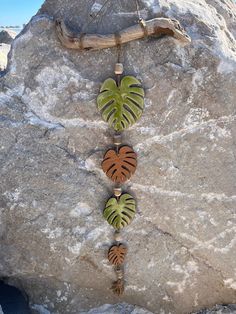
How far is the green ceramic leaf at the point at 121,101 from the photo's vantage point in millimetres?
1485

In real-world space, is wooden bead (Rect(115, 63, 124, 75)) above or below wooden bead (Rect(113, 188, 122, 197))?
above

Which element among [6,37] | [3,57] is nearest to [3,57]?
[3,57]

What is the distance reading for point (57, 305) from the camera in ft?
5.35

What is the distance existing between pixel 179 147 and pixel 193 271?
1.44ft

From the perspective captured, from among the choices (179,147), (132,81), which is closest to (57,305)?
(179,147)

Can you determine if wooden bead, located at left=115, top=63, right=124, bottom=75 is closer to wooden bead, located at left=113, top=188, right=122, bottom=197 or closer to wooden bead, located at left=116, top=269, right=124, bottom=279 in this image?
wooden bead, located at left=113, top=188, right=122, bottom=197

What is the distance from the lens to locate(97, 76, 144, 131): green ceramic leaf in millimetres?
1485

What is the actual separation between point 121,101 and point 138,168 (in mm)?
235

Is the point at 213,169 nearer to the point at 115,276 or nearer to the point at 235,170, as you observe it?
A: the point at 235,170

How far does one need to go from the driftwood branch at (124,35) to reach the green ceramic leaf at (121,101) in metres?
0.12

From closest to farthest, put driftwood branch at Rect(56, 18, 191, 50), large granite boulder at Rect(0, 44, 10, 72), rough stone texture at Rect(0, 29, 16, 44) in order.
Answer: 1. driftwood branch at Rect(56, 18, 191, 50)
2. large granite boulder at Rect(0, 44, 10, 72)
3. rough stone texture at Rect(0, 29, 16, 44)

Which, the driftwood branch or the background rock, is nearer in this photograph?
the driftwood branch

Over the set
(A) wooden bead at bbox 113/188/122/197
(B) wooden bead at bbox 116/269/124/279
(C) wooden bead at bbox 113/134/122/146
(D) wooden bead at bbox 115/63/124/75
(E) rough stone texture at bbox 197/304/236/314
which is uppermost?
(D) wooden bead at bbox 115/63/124/75

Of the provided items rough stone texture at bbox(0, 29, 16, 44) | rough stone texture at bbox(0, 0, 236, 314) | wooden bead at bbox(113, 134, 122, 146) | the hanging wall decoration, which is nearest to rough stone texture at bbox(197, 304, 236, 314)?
rough stone texture at bbox(0, 0, 236, 314)
